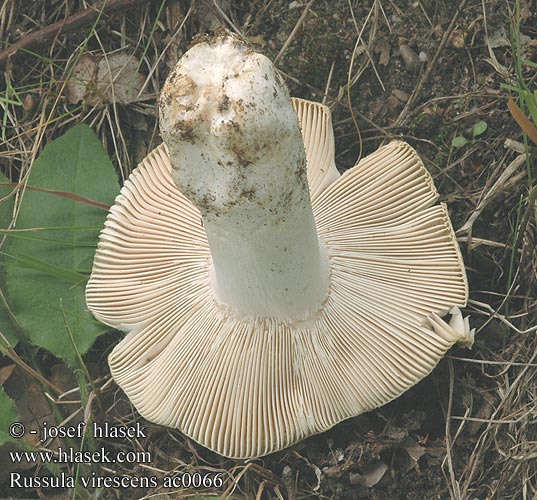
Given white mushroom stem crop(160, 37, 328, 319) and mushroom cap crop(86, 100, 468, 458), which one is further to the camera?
mushroom cap crop(86, 100, 468, 458)

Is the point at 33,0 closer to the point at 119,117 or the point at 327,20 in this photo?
the point at 119,117

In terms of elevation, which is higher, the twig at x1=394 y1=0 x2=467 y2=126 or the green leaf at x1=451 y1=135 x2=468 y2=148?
the twig at x1=394 y1=0 x2=467 y2=126

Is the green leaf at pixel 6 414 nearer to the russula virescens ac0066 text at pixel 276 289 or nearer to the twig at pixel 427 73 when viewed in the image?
the russula virescens ac0066 text at pixel 276 289

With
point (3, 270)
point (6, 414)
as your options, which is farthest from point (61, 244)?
point (6, 414)

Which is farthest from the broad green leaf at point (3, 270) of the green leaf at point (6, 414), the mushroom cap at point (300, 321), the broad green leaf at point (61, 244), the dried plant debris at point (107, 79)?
the dried plant debris at point (107, 79)

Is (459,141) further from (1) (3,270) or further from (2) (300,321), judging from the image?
(1) (3,270)

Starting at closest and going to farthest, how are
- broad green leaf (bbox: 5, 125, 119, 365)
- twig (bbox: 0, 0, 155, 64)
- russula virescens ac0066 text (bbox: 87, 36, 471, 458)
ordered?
russula virescens ac0066 text (bbox: 87, 36, 471, 458) → broad green leaf (bbox: 5, 125, 119, 365) → twig (bbox: 0, 0, 155, 64)

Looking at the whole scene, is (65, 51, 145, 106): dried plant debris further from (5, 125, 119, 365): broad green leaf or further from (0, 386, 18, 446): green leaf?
(0, 386, 18, 446): green leaf

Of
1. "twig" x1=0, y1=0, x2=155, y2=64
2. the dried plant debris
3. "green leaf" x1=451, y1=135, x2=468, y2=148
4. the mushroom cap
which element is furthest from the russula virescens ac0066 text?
"twig" x1=0, y1=0, x2=155, y2=64
